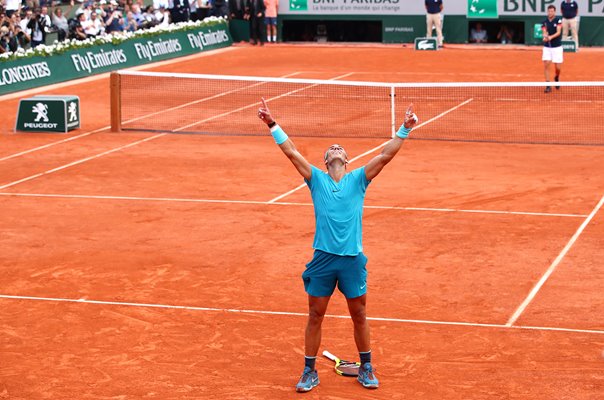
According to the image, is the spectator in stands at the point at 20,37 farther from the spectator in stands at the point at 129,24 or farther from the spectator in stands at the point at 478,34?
the spectator in stands at the point at 478,34

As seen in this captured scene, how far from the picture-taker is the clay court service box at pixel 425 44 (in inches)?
1820

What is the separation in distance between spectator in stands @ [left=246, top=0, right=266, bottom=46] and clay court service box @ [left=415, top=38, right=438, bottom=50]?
667 centimetres

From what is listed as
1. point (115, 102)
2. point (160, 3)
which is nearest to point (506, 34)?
point (160, 3)

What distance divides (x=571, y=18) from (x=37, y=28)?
19546 millimetres

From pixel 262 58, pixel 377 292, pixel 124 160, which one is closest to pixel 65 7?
pixel 262 58

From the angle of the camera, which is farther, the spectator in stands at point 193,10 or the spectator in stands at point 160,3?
the spectator in stands at point 193,10

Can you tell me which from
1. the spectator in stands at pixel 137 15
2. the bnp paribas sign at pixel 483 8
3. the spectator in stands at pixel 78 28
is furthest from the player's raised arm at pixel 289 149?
the bnp paribas sign at pixel 483 8

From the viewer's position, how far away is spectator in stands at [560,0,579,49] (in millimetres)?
42619

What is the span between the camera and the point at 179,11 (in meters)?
48.0

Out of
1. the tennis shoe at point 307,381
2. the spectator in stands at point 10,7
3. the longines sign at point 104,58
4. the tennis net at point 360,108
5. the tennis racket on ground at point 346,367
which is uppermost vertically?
the spectator in stands at point 10,7

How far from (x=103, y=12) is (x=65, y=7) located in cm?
221

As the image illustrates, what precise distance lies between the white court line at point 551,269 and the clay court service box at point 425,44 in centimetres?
2779

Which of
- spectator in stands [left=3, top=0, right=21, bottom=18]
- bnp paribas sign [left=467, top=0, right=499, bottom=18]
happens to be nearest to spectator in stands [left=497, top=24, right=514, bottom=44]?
bnp paribas sign [left=467, top=0, right=499, bottom=18]

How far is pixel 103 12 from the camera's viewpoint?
42688 millimetres
